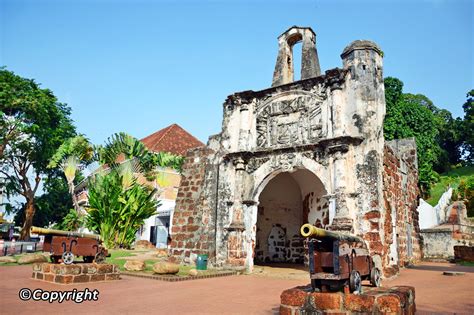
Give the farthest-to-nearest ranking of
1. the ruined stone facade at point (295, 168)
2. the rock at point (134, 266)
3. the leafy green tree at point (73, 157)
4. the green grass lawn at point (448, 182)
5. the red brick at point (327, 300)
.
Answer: the green grass lawn at point (448, 182) → the leafy green tree at point (73, 157) → the rock at point (134, 266) → the ruined stone facade at point (295, 168) → the red brick at point (327, 300)

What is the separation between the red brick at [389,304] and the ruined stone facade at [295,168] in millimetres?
4457

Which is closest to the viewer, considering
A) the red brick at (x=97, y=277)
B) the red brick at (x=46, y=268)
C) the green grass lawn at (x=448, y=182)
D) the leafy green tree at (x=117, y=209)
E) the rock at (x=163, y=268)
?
the red brick at (x=46, y=268)

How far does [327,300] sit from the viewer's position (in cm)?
445

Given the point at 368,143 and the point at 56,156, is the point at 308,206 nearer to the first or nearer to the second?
the point at 368,143

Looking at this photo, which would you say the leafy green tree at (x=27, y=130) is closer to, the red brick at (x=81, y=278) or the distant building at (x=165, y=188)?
the distant building at (x=165, y=188)

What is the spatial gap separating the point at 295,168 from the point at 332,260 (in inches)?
219

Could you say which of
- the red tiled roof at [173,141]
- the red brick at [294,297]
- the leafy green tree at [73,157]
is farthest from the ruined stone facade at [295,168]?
the red tiled roof at [173,141]

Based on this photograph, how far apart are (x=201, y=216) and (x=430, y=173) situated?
20475 millimetres

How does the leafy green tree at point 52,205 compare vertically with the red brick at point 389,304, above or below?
above

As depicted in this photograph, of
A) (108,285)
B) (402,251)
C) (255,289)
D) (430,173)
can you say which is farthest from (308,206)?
(430,173)

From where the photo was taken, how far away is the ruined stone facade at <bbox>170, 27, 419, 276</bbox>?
29.9 feet

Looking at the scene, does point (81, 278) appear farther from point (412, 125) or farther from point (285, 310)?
point (412, 125)

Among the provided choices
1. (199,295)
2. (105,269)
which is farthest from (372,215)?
(105,269)

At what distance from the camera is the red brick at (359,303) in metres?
4.31
